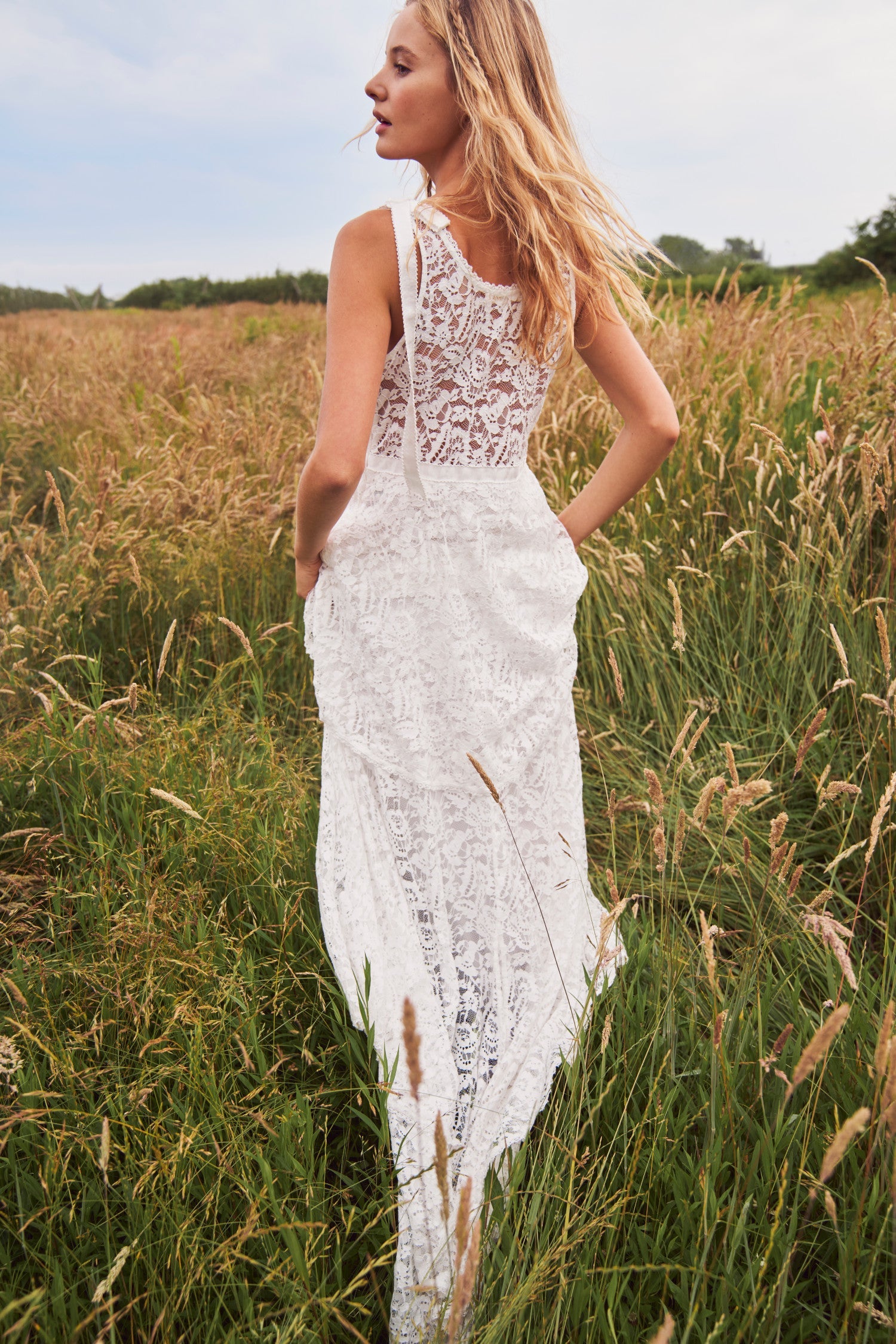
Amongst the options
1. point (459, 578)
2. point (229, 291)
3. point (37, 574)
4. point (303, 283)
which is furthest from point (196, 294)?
point (459, 578)

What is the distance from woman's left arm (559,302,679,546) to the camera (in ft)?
5.04

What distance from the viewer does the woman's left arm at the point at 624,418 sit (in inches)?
60.5

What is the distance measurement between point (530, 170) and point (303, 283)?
1276 cm

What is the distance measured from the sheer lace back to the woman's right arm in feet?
0.19

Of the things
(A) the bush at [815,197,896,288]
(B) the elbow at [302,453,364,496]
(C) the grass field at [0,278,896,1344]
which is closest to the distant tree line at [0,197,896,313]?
(A) the bush at [815,197,896,288]

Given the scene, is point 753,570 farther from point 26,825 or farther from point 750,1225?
point 26,825

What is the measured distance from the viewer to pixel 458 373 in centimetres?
136

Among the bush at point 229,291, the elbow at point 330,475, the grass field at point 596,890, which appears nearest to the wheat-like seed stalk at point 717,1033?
the grass field at point 596,890

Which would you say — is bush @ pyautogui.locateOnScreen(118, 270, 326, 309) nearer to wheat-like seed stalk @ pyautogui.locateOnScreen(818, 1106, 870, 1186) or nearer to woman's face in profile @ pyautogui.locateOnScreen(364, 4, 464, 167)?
woman's face in profile @ pyautogui.locateOnScreen(364, 4, 464, 167)

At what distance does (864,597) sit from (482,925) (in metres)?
1.54

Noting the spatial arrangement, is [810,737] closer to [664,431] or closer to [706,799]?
[706,799]

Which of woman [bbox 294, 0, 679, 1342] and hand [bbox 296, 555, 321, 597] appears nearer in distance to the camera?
woman [bbox 294, 0, 679, 1342]

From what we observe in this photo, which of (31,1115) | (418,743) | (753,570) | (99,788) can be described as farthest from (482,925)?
(753,570)

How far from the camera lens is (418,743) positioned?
1.39 meters
